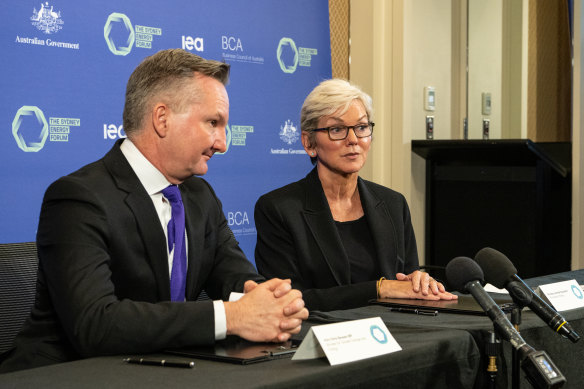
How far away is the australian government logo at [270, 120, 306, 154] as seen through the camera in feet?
15.7

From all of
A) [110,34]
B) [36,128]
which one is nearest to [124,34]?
[110,34]

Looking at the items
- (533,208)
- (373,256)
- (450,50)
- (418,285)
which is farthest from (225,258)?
(450,50)

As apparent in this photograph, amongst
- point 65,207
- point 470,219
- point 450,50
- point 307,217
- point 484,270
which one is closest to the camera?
point 484,270

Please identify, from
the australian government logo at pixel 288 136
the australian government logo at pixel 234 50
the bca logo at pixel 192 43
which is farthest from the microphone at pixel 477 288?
the australian government logo at pixel 288 136

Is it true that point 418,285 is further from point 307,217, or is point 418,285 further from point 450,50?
point 450,50

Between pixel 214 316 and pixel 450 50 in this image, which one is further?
pixel 450 50

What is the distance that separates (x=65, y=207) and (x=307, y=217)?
112cm

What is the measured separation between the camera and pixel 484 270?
1598mm

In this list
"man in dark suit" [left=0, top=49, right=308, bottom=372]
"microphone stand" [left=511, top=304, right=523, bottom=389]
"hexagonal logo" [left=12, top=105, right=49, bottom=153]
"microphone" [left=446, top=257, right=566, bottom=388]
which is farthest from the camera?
→ "hexagonal logo" [left=12, top=105, right=49, bottom=153]

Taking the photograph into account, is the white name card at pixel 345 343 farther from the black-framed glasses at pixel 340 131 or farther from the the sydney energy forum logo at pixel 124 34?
the the sydney energy forum logo at pixel 124 34

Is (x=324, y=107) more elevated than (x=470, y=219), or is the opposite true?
(x=324, y=107)

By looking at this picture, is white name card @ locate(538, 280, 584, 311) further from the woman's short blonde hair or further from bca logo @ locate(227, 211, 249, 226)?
bca logo @ locate(227, 211, 249, 226)

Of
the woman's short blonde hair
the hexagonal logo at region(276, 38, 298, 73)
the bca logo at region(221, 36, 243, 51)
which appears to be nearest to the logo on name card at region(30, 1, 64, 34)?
the bca logo at region(221, 36, 243, 51)

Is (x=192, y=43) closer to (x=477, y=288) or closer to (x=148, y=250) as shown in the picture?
(x=148, y=250)
